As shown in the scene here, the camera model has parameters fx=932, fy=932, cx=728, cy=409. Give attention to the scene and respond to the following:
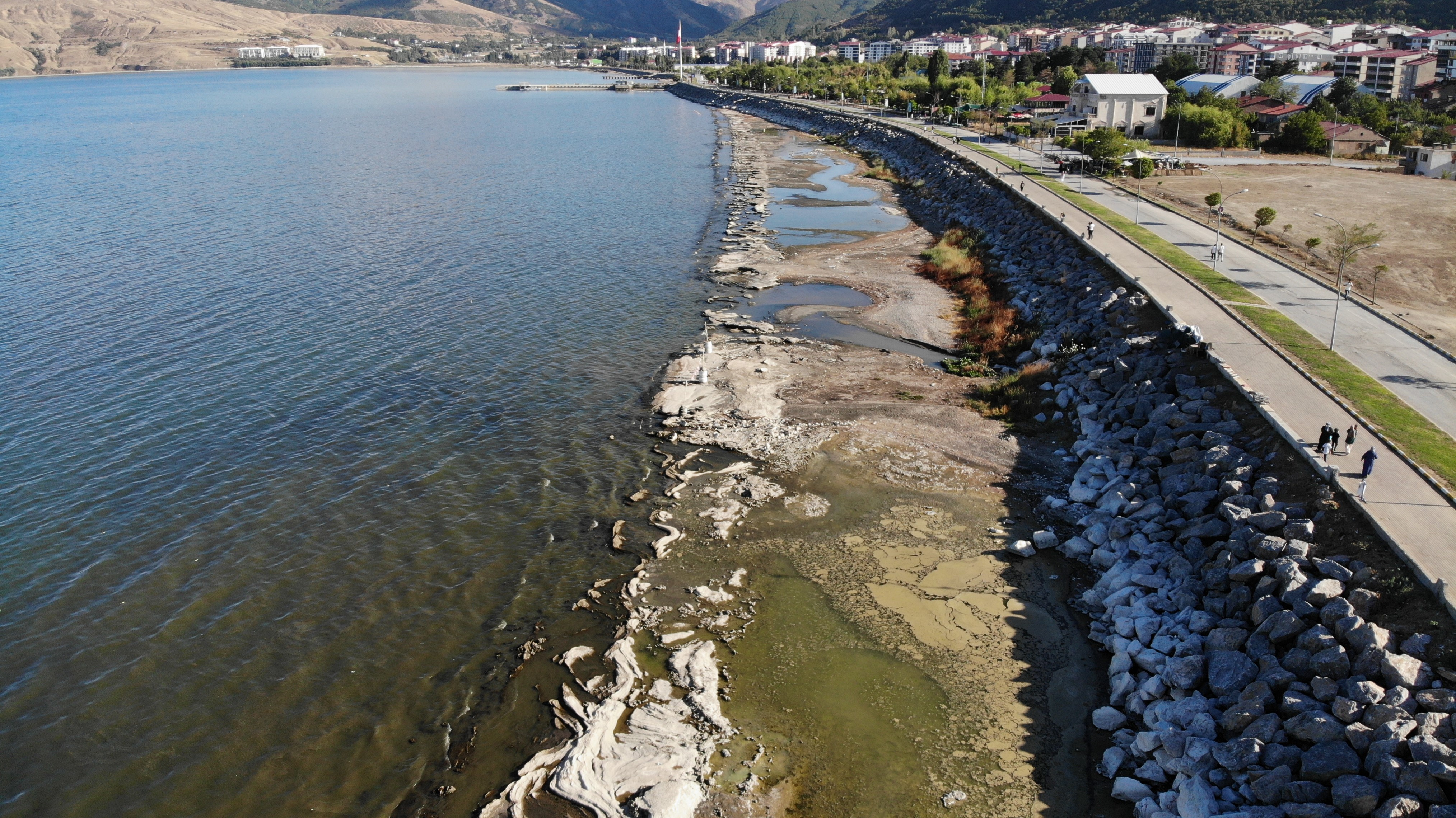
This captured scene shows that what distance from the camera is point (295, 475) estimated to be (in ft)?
86.8

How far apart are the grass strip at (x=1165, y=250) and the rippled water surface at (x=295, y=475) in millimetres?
20184

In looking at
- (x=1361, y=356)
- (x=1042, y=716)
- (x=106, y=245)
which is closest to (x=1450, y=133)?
(x=1361, y=356)

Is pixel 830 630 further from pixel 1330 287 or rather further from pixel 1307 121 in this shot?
pixel 1307 121

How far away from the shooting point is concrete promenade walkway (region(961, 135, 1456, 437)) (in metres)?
25.2

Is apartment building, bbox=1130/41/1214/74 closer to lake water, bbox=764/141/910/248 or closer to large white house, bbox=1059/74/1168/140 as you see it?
large white house, bbox=1059/74/1168/140

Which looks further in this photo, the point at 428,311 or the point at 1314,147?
the point at 1314,147

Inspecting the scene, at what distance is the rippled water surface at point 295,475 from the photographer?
17.2m

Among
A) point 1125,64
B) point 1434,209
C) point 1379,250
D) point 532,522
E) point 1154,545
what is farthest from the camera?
point 1125,64

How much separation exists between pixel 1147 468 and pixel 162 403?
30.4 metres

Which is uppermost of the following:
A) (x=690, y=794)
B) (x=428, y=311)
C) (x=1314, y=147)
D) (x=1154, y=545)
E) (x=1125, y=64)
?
(x=1125, y=64)

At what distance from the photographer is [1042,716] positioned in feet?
57.0

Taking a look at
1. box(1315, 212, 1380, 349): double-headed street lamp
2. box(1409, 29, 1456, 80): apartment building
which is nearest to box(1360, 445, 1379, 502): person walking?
box(1315, 212, 1380, 349): double-headed street lamp

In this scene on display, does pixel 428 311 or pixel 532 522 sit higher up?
pixel 428 311

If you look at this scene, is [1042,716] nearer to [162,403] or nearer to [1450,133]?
[162,403]
